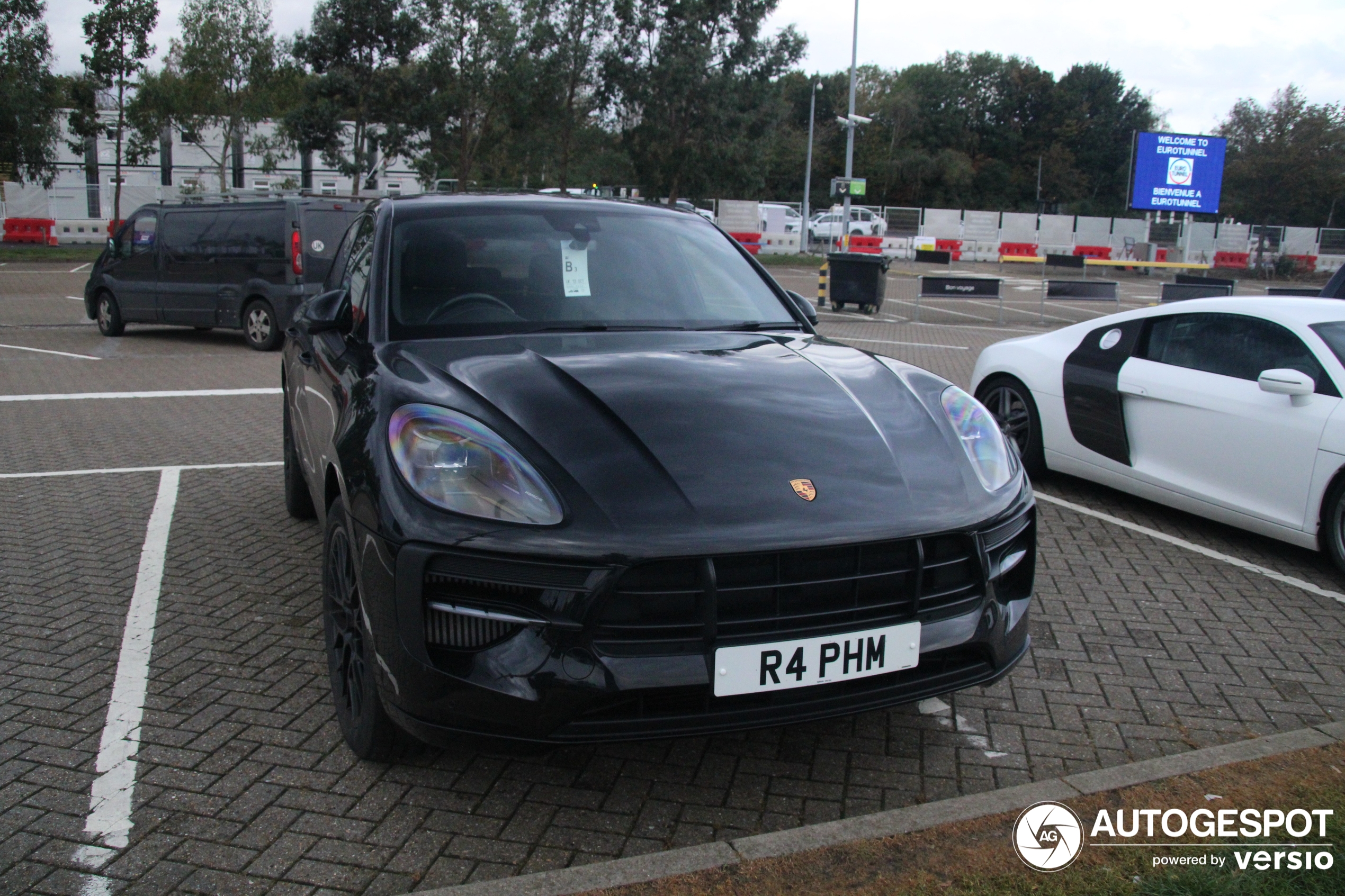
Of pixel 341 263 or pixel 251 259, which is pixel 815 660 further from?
pixel 251 259

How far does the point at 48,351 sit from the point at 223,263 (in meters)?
2.42

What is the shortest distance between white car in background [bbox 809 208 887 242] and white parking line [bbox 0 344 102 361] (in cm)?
3535

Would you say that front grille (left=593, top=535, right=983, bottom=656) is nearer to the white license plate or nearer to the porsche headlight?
the white license plate

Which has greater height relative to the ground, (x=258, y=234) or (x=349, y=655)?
(x=258, y=234)

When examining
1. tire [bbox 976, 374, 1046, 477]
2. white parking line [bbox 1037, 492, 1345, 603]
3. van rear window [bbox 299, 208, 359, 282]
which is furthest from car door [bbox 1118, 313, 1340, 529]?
van rear window [bbox 299, 208, 359, 282]

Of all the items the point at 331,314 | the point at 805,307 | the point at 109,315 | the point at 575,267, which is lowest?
the point at 109,315

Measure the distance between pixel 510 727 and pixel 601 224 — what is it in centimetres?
225

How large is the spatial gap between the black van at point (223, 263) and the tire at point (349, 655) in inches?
418

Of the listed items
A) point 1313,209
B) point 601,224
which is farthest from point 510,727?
point 1313,209

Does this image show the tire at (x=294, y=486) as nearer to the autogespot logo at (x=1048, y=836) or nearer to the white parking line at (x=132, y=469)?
the white parking line at (x=132, y=469)

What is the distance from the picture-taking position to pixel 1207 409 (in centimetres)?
568

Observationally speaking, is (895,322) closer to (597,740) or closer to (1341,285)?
(1341,285)

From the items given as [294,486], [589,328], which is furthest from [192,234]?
[589,328]

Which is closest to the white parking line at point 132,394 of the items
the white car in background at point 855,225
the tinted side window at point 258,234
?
the tinted side window at point 258,234
